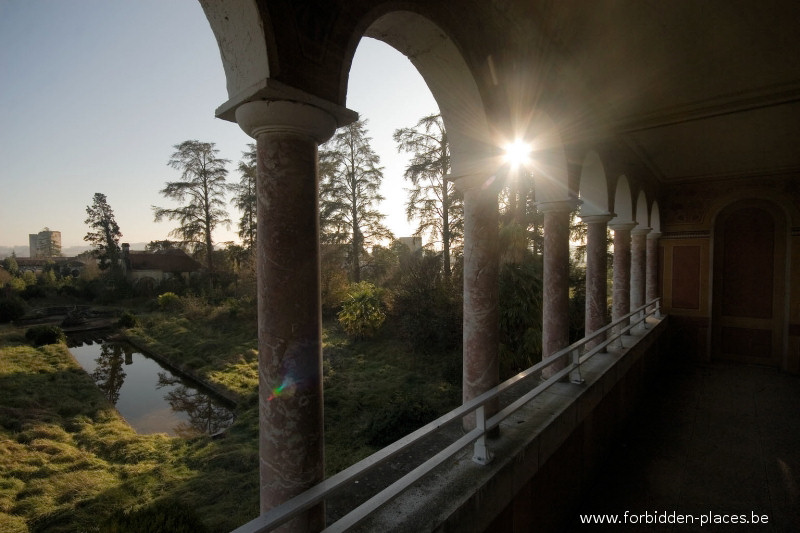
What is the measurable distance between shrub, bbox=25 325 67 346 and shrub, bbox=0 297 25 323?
734cm

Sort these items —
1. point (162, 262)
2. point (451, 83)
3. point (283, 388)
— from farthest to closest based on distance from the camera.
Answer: point (162, 262) → point (451, 83) → point (283, 388)

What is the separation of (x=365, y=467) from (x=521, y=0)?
13.6 ft

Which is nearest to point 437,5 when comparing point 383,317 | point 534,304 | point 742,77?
point 742,77

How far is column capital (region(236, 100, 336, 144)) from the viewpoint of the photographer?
1909 millimetres

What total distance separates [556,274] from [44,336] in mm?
22068

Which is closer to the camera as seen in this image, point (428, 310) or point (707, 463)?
point (707, 463)

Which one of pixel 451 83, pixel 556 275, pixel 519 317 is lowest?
pixel 519 317

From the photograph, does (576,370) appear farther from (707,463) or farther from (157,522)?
(157,522)

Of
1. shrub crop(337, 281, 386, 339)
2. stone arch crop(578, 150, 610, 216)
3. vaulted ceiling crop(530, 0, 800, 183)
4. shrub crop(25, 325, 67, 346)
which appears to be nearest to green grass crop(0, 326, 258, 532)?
shrub crop(337, 281, 386, 339)

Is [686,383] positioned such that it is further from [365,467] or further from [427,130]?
[427,130]

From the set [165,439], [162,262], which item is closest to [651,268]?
[165,439]

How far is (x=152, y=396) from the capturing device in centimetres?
1170

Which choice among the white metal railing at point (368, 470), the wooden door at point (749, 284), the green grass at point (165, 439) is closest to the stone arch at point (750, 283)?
the wooden door at point (749, 284)

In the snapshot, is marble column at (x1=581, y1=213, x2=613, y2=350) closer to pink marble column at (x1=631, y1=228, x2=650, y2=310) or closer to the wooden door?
pink marble column at (x1=631, y1=228, x2=650, y2=310)
